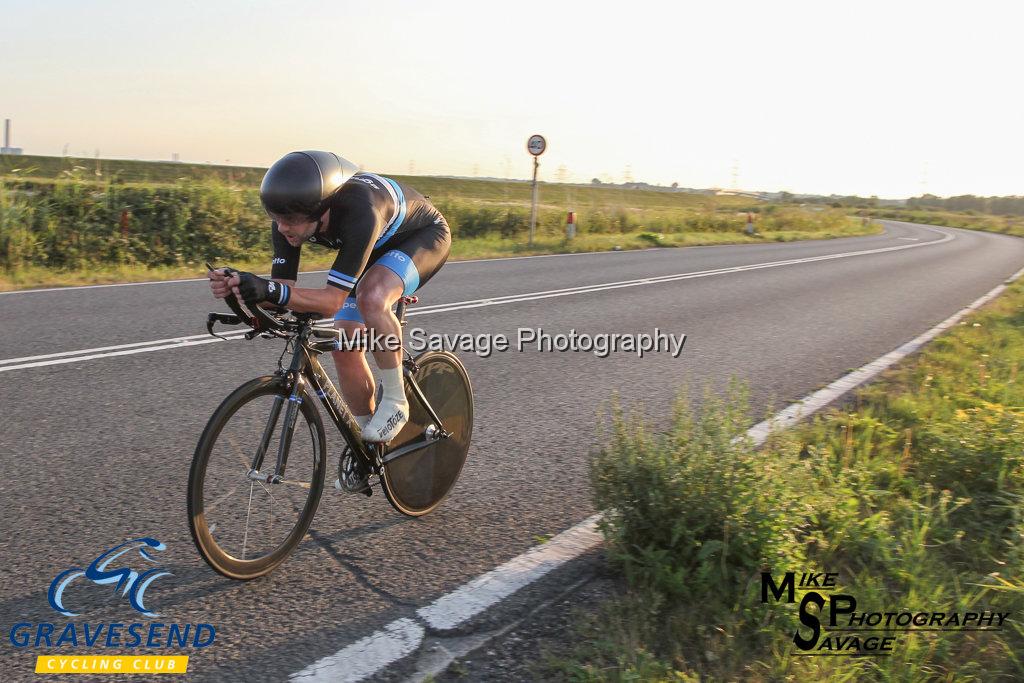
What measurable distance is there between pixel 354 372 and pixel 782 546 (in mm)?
1892

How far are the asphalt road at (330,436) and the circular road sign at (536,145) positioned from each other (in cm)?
966

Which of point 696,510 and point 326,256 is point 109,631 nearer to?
point 696,510

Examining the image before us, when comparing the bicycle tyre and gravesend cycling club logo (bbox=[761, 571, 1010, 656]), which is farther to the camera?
the bicycle tyre

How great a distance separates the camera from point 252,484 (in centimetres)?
321

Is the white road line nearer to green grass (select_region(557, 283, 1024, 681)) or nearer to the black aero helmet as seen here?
the black aero helmet

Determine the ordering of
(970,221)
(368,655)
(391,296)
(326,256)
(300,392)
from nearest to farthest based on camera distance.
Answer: (368,655) → (300,392) → (391,296) → (326,256) → (970,221)

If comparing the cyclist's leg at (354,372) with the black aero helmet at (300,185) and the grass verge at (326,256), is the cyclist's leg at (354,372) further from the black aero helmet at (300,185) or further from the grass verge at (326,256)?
the grass verge at (326,256)

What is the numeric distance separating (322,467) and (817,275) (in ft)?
51.1

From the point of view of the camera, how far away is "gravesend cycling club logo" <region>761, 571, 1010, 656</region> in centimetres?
277

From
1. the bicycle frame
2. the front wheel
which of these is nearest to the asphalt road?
the front wheel

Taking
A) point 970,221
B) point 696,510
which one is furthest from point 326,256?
point 970,221

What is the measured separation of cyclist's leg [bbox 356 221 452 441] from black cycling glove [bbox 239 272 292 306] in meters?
0.55

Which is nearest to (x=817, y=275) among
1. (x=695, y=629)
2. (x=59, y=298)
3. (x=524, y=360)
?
(x=524, y=360)

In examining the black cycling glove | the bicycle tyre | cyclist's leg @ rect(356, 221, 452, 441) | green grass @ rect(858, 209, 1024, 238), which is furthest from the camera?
green grass @ rect(858, 209, 1024, 238)
